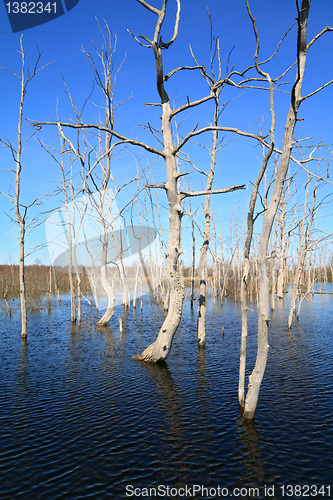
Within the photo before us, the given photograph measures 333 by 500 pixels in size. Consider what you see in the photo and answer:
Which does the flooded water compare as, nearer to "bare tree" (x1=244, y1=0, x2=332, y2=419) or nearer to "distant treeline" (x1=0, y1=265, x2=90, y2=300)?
"bare tree" (x1=244, y1=0, x2=332, y2=419)

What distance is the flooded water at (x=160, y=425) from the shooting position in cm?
472

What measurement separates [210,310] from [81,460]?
19088 millimetres

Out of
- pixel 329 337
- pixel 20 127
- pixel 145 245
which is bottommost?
pixel 329 337

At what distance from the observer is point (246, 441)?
577 cm

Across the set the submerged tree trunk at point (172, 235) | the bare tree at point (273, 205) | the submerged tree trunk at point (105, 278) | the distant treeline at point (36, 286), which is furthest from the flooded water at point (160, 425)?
the distant treeline at point (36, 286)

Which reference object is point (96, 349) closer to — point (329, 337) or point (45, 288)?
point (329, 337)

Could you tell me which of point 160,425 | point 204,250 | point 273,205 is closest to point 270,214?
point 273,205

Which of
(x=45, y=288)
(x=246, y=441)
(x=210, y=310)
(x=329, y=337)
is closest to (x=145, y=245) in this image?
(x=210, y=310)

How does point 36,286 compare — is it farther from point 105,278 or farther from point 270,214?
point 270,214

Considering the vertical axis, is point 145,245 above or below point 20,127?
below

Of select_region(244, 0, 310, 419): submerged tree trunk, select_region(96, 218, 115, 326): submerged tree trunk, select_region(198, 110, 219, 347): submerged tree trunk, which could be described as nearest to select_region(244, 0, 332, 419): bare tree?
select_region(244, 0, 310, 419): submerged tree trunk

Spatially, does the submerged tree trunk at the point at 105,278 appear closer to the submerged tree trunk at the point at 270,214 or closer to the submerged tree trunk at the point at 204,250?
the submerged tree trunk at the point at 204,250

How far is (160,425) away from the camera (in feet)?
21.5

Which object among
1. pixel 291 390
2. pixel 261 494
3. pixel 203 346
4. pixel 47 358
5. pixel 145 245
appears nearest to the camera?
pixel 261 494
